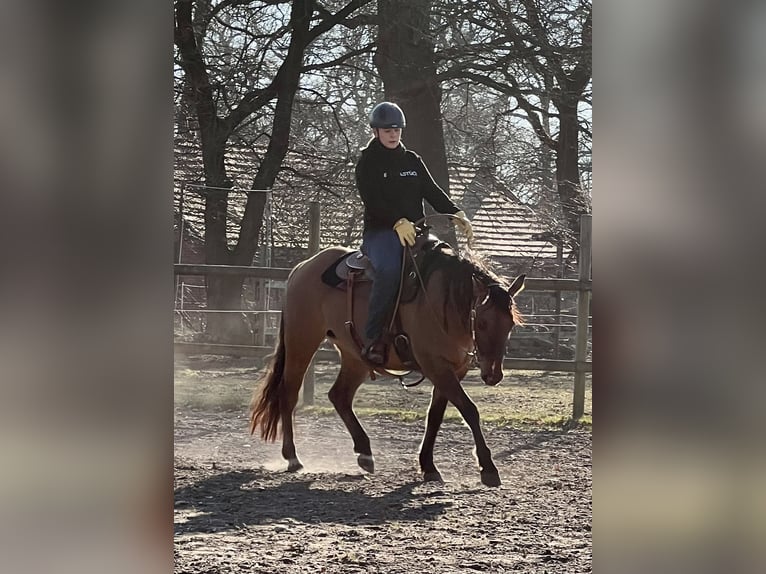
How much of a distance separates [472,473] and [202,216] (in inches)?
49.0

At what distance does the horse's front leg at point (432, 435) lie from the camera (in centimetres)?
286

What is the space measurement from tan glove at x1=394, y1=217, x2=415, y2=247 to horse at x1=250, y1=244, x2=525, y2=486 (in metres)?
0.10

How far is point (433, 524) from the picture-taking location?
2.79m

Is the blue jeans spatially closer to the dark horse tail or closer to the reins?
the reins

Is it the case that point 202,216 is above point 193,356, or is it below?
above

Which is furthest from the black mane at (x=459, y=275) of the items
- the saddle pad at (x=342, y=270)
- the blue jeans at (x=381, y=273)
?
the saddle pad at (x=342, y=270)

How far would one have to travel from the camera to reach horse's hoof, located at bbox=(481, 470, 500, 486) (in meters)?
2.83

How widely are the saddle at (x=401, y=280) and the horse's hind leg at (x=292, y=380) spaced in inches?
6.1

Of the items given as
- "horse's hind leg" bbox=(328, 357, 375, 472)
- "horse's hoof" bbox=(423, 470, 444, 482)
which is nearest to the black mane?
"horse's hind leg" bbox=(328, 357, 375, 472)

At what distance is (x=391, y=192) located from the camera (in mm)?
2891
